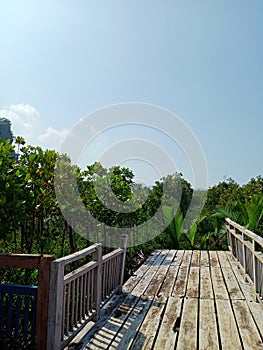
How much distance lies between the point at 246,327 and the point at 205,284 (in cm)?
186

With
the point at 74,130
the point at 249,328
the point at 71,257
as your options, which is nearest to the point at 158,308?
the point at 249,328

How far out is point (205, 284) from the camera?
16.6 feet

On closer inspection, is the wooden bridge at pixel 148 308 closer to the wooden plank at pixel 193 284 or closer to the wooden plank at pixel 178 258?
the wooden plank at pixel 193 284

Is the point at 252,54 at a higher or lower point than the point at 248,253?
higher

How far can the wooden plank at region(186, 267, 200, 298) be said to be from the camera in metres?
4.49

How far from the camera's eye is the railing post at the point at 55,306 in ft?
7.59

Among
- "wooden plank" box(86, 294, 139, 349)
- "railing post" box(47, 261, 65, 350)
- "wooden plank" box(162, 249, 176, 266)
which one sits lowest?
"wooden plank" box(86, 294, 139, 349)

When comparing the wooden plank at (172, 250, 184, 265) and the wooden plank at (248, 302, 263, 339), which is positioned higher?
the wooden plank at (172, 250, 184, 265)

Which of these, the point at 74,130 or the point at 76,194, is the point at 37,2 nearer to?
the point at 74,130

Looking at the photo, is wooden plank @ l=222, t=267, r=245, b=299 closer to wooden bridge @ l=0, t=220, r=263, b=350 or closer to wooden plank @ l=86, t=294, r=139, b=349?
wooden bridge @ l=0, t=220, r=263, b=350

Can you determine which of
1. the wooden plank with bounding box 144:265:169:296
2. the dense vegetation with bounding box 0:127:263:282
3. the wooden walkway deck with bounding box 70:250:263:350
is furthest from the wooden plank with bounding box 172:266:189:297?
the dense vegetation with bounding box 0:127:263:282

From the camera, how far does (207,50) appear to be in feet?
24.7

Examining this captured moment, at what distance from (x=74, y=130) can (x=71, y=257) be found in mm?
3913

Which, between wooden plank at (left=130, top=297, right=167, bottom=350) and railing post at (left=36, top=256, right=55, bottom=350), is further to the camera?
wooden plank at (left=130, top=297, right=167, bottom=350)
